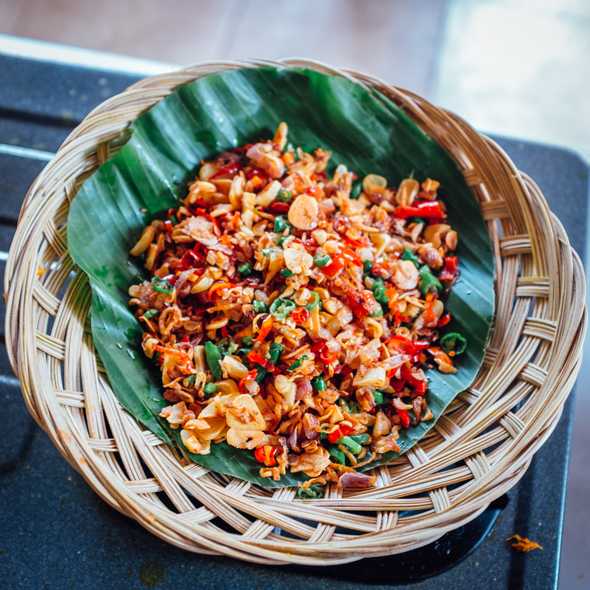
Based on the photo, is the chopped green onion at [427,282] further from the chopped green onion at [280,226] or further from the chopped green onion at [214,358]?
the chopped green onion at [214,358]

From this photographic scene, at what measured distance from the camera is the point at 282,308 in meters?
1.22

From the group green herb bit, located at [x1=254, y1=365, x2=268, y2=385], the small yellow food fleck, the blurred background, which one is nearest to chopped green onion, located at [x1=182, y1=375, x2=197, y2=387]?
green herb bit, located at [x1=254, y1=365, x2=268, y2=385]

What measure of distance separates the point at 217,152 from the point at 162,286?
36 centimetres

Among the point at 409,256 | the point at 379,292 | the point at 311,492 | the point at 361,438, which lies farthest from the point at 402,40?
the point at 311,492

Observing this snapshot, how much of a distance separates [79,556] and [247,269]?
0.58 meters

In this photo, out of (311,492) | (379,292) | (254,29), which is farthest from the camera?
Result: (254,29)

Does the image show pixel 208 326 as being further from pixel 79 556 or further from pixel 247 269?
pixel 79 556

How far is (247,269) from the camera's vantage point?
130 cm

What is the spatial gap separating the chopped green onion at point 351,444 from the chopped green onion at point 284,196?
0.46 meters

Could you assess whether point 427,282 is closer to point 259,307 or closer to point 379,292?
point 379,292

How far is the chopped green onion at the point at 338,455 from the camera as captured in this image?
1224mm

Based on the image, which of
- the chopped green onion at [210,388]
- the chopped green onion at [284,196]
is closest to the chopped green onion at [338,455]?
the chopped green onion at [210,388]

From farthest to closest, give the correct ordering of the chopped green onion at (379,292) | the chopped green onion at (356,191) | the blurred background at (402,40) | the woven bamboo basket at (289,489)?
the blurred background at (402,40)
the chopped green onion at (356,191)
the chopped green onion at (379,292)
the woven bamboo basket at (289,489)

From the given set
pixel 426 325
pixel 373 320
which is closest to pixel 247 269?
pixel 373 320
